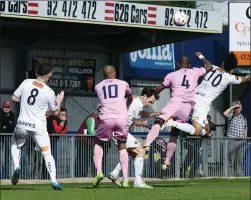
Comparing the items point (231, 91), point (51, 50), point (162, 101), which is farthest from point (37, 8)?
point (231, 91)

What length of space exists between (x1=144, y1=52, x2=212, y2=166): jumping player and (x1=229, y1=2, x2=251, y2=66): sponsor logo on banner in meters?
14.3

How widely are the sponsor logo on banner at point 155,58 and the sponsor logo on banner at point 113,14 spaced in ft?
16.2

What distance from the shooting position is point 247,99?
33.7 m

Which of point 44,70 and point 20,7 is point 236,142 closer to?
point 20,7

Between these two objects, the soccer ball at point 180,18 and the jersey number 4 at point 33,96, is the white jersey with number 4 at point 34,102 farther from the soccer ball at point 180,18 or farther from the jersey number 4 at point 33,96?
the soccer ball at point 180,18

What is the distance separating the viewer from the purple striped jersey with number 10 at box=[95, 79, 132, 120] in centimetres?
1677

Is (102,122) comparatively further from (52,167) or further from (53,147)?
(53,147)

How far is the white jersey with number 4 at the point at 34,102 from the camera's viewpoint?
16266mm

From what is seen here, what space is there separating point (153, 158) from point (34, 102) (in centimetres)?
809

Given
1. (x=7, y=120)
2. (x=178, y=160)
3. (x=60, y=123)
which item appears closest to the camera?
(x=7, y=120)

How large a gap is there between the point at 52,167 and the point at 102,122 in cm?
130

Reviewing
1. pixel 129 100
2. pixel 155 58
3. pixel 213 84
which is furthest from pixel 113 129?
pixel 155 58

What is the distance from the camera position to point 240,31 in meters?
32.7

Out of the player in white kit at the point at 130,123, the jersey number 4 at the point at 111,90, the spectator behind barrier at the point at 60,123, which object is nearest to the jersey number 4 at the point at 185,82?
the player in white kit at the point at 130,123
